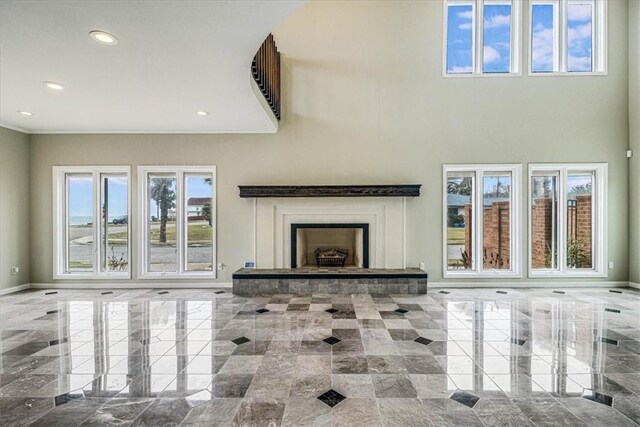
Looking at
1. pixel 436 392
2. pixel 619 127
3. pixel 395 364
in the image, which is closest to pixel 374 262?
pixel 395 364

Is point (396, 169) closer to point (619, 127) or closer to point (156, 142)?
point (619, 127)

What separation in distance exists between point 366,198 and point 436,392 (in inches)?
142

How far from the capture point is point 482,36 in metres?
5.66

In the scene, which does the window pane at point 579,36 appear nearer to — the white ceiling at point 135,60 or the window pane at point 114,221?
the white ceiling at point 135,60

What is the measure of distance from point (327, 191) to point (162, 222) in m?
3.13

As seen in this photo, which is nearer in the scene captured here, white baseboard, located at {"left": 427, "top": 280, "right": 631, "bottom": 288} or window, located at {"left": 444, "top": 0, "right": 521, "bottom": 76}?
white baseboard, located at {"left": 427, "top": 280, "right": 631, "bottom": 288}

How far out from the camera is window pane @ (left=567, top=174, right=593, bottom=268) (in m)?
5.68

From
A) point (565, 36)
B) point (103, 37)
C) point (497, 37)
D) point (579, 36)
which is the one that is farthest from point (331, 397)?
point (579, 36)

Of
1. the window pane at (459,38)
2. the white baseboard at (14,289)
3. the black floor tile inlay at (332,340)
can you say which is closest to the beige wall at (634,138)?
the window pane at (459,38)

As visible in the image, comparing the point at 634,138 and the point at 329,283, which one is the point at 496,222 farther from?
the point at 329,283

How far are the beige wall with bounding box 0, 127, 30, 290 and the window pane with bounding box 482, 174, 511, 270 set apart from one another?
27.1 feet

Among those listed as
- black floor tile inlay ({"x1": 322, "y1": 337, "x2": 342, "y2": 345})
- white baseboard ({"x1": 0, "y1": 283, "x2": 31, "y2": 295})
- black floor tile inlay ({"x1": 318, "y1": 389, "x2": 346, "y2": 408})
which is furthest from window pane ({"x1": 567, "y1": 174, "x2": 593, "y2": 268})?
white baseboard ({"x1": 0, "y1": 283, "x2": 31, "y2": 295})

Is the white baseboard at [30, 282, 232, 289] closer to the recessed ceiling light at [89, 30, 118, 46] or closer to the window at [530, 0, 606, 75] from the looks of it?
the recessed ceiling light at [89, 30, 118, 46]

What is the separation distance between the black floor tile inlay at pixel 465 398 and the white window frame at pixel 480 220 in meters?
3.47
